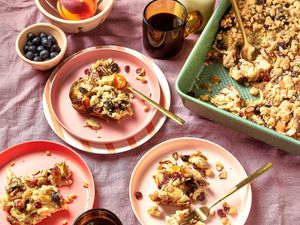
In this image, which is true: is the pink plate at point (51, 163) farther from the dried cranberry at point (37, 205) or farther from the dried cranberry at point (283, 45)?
the dried cranberry at point (283, 45)

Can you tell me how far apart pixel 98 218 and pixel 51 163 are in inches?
8.1

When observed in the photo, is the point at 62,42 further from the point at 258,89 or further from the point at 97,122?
the point at 258,89

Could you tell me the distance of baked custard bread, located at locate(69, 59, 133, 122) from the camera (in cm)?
121

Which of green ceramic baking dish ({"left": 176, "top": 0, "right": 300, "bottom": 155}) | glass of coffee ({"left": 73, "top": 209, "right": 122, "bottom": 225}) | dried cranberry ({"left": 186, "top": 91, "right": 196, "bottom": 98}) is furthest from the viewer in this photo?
dried cranberry ({"left": 186, "top": 91, "right": 196, "bottom": 98})

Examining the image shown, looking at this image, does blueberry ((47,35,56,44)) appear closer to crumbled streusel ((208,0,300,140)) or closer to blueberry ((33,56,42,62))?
blueberry ((33,56,42,62))

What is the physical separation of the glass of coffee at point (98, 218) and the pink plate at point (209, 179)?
74 mm

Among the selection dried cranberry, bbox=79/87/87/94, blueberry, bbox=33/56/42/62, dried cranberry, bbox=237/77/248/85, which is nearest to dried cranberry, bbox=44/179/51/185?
dried cranberry, bbox=79/87/87/94

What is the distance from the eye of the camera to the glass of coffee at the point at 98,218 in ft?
3.41

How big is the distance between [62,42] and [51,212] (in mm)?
491

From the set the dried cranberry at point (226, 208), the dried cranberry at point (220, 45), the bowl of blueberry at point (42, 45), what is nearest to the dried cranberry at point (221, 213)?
the dried cranberry at point (226, 208)

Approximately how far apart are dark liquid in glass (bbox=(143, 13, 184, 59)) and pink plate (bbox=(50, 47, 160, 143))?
2.0 inches

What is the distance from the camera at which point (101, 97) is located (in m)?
1.23

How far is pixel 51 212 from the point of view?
3.56 ft

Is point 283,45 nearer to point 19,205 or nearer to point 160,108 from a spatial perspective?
point 160,108
